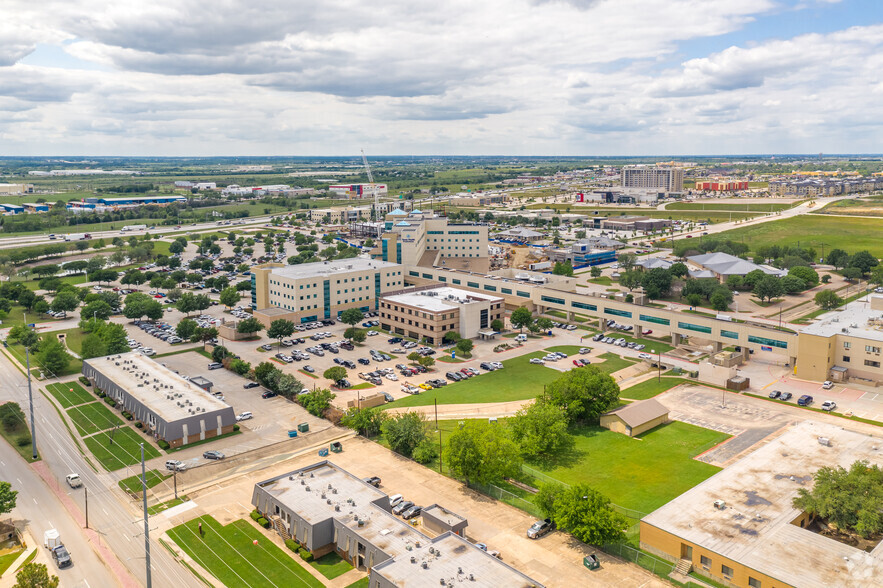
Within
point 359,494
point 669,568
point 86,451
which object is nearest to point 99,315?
point 86,451

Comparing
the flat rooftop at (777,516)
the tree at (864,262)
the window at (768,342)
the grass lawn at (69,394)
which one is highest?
the tree at (864,262)

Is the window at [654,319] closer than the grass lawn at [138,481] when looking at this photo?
No

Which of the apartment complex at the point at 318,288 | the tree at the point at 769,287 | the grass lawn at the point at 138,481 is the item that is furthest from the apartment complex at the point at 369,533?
the tree at the point at 769,287

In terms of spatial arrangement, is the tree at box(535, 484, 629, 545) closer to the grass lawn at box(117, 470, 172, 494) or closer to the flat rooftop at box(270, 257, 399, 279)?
the grass lawn at box(117, 470, 172, 494)

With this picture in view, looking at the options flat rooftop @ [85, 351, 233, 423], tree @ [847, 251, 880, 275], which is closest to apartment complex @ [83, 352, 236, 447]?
flat rooftop @ [85, 351, 233, 423]

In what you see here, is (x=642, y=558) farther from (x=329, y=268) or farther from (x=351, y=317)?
(x=329, y=268)

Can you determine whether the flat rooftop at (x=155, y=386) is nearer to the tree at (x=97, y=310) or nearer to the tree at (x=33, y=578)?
the tree at (x=33, y=578)

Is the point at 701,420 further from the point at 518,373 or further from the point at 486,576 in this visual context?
the point at 486,576
